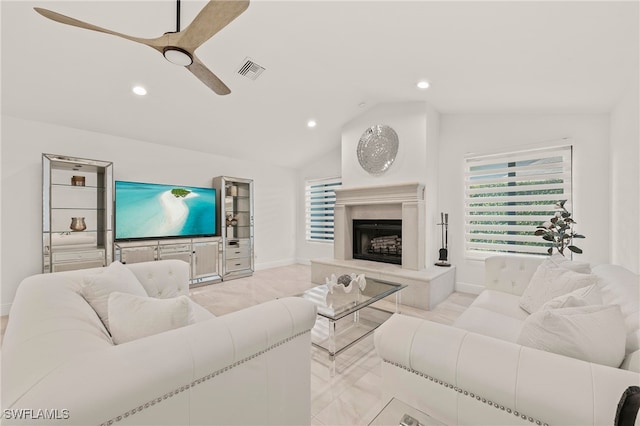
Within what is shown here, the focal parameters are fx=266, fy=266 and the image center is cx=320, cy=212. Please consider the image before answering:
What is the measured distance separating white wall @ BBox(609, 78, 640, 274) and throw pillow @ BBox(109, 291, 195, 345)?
3.30 metres

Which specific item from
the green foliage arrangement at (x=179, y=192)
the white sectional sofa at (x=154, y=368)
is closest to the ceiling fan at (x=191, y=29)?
the white sectional sofa at (x=154, y=368)

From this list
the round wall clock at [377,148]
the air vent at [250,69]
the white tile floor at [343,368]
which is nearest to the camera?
the white tile floor at [343,368]

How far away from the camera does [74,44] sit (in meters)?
2.45

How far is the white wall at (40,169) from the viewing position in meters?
3.19

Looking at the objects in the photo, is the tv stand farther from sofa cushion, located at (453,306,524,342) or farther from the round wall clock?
sofa cushion, located at (453,306,524,342)

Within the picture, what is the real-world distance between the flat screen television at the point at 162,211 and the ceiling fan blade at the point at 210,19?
3.11 m

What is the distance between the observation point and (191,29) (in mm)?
1502

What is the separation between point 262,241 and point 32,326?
4.81 metres

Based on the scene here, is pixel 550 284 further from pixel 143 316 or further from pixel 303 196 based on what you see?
pixel 303 196

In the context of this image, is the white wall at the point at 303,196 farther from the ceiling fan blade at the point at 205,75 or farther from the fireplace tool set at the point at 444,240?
the ceiling fan blade at the point at 205,75

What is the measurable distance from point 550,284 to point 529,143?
2564mm

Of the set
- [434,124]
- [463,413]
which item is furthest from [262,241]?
[463,413]

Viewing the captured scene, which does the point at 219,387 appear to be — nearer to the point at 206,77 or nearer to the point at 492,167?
the point at 206,77

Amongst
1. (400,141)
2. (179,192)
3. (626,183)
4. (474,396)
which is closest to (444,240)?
(400,141)
